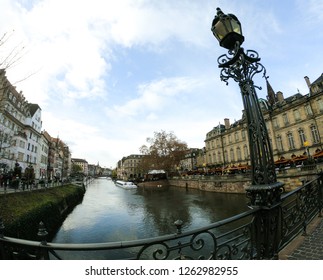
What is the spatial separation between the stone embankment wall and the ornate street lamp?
9427mm

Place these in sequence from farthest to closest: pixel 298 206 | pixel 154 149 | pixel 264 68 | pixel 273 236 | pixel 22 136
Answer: pixel 154 149 → pixel 22 136 → pixel 298 206 → pixel 264 68 → pixel 273 236

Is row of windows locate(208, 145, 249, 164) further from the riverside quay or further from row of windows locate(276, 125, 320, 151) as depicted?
the riverside quay

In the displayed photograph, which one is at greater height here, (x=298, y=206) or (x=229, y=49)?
(x=229, y=49)

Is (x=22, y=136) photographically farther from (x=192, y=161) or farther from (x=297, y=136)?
(x=192, y=161)

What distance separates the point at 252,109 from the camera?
3.35m

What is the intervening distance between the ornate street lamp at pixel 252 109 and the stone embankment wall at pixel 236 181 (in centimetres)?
943

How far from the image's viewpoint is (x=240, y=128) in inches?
1944

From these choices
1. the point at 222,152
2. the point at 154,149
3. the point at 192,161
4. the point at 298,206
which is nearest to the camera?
the point at 298,206

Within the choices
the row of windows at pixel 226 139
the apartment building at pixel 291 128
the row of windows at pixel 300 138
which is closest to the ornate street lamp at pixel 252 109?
the apartment building at pixel 291 128

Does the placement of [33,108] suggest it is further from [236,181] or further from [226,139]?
[226,139]

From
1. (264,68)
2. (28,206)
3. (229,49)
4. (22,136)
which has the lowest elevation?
(28,206)
